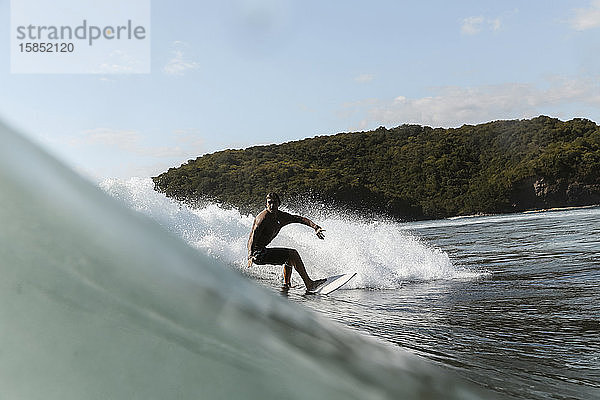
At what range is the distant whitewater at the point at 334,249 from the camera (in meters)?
10.8

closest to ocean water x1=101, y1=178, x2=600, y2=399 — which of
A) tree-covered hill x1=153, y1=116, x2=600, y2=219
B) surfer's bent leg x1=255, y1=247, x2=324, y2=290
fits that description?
surfer's bent leg x1=255, y1=247, x2=324, y2=290

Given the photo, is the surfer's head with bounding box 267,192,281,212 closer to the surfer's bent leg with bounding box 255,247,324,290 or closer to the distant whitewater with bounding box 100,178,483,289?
the surfer's bent leg with bounding box 255,247,324,290

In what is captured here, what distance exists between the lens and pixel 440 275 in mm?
11141

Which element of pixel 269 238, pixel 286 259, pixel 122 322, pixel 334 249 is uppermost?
pixel 122 322

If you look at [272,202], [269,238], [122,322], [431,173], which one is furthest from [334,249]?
[431,173]

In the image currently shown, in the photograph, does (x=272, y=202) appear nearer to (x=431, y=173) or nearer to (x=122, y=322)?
(x=122, y=322)

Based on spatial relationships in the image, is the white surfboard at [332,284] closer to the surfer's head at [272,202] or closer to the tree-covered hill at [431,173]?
the surfer's head at [272,202]

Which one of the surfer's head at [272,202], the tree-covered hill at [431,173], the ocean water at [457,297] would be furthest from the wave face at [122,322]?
the tree-covered hill at [431,173]

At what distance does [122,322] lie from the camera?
0.50m

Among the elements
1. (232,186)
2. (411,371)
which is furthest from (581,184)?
(411,371)

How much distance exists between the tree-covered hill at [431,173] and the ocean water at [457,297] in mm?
62870

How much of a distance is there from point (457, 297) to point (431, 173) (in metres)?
80.5

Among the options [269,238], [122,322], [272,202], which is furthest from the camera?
[269,238]

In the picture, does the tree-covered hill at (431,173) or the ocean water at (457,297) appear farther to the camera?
the tree-covered hill at (431,173)
